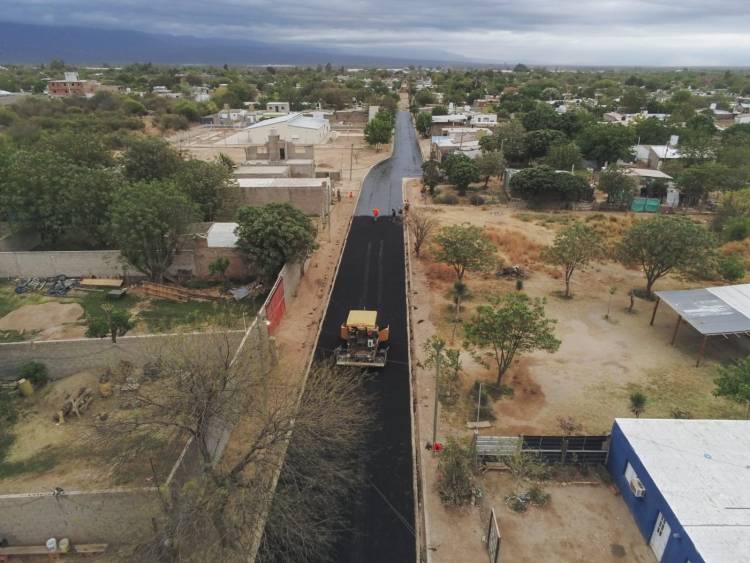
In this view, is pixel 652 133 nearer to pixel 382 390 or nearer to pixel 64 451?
pixel 382 390

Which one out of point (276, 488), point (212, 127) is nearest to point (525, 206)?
point (276, 488)

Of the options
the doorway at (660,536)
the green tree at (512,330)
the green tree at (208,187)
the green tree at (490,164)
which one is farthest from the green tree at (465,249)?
the green tree at (490,164)

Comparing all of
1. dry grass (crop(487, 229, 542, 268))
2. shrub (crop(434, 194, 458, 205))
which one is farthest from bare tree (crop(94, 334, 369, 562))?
shrub (crop(434, 194, 458, 205))

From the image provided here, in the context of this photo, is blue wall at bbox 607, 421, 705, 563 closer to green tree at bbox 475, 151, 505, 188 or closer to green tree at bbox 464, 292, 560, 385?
green tree at bbox 464, 292, 560, 385

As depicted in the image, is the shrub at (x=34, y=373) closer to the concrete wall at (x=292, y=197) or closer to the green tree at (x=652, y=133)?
the concrete wall at (x=292, y=197)

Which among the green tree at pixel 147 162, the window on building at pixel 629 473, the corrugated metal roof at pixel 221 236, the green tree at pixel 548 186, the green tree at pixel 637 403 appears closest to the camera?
the window on building at pixel 629 473
